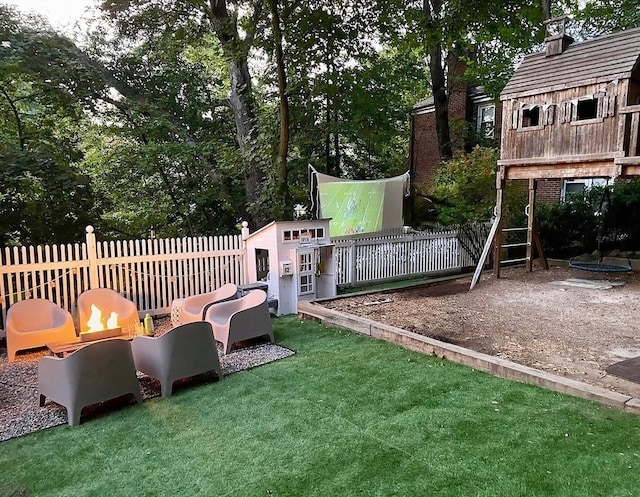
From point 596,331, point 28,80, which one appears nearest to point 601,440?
point 596,331

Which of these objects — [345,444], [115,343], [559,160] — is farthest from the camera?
[559,160]

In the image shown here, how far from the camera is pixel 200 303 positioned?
254 inches

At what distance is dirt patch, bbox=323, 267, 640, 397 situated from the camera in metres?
4.91

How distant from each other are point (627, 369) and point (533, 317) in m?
2.32

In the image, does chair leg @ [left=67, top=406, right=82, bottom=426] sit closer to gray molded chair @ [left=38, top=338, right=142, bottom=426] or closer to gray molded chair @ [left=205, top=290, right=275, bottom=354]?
gray molded chair @ [left=38, top=338, right=142, bottom=426]

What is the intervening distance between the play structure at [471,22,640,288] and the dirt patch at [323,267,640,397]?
2.81ft

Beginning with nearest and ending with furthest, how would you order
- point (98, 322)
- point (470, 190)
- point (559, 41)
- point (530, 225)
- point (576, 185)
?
point (98, 322), point (559, 41), point (530, 225), point (470, 190), point (576, 185)

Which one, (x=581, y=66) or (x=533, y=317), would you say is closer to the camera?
(x=533, y=317)

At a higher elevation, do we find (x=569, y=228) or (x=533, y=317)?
(x=569, y=228)

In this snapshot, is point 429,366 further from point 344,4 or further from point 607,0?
point 607,0

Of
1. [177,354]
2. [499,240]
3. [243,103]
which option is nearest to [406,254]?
[499,240]

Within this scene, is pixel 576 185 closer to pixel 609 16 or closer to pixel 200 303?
pixel 609 16

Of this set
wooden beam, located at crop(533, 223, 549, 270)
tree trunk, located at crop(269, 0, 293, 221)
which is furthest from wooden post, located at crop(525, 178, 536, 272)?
tree trunk, located at crop(269, 0, 293, 221)

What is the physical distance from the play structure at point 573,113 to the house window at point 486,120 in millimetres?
7463
